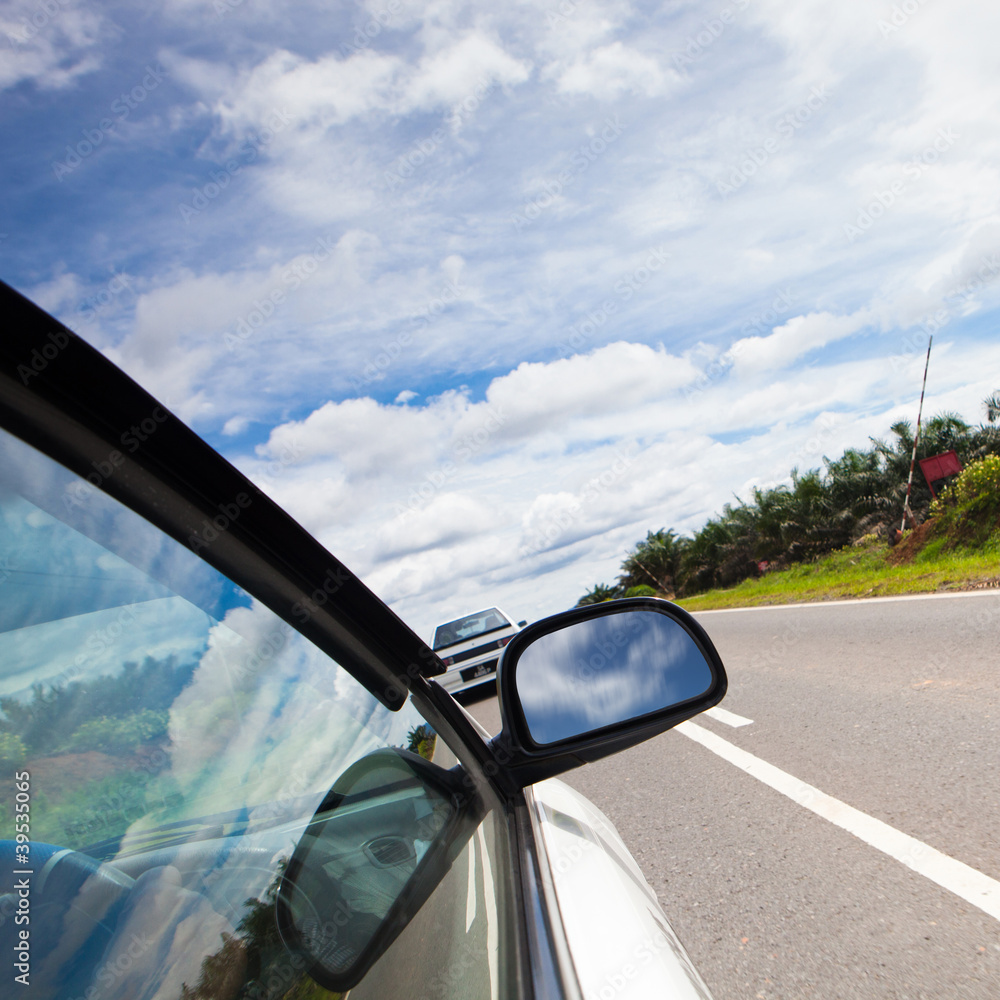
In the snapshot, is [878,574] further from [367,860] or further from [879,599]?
[367,860]

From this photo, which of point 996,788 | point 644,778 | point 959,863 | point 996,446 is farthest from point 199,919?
point 996,446

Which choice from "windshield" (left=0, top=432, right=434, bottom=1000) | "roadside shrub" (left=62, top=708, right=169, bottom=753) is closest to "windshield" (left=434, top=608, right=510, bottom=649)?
"windshield" (left=0, top=432, right=434, bottom=1000)

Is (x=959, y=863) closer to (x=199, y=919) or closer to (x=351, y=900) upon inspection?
(x=351, y=900)

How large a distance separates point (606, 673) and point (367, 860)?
32.5 inches

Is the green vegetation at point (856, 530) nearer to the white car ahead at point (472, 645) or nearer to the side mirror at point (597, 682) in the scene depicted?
the white car ahead at point (472, 645)

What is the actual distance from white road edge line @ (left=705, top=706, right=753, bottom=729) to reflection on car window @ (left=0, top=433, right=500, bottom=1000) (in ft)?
17.8

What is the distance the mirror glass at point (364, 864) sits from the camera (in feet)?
3.05

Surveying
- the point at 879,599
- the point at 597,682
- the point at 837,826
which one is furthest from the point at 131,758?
the point at 879,599

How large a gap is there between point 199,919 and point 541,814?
1.19m

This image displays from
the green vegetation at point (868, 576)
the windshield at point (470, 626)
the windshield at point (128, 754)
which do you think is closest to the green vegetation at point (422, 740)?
the windshield at point (128, 754)

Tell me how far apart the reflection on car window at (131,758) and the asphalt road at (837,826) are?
2.25 metres

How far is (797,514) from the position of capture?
73.4ft

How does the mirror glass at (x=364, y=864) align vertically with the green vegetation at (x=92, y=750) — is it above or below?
below

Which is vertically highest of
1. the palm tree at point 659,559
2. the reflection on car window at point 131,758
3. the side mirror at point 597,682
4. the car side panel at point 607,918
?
the reflection on car window at point 131,758
